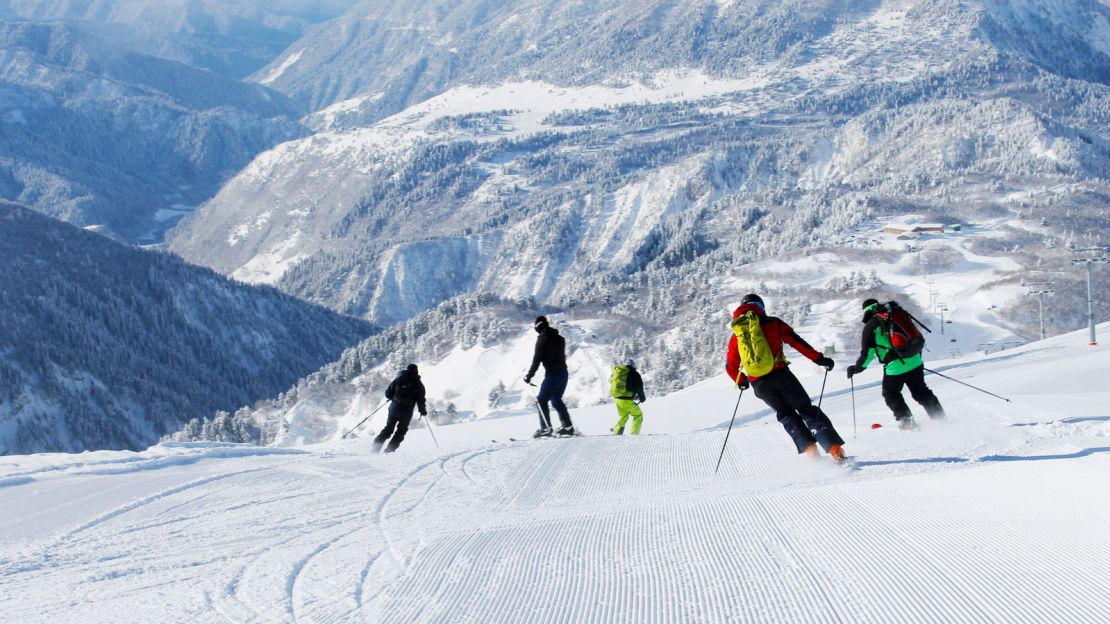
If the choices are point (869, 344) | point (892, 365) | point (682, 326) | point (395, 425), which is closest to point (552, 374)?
point (395, 425)

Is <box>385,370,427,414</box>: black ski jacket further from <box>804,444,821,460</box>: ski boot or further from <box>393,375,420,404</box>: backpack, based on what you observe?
<box>804,444,821,460</box>: ski boot

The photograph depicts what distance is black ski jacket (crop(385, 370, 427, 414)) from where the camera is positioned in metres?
16.7

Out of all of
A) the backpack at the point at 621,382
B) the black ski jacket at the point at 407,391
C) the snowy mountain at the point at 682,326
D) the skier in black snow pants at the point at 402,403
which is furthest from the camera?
the snowy mountain at the point at 682,326

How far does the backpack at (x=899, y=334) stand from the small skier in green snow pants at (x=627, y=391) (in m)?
5.56

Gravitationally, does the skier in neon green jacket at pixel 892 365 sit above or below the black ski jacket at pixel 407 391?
below

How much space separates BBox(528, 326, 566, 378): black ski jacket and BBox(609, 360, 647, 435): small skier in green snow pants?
1.00 meters

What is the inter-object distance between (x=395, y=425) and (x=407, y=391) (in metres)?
0.63

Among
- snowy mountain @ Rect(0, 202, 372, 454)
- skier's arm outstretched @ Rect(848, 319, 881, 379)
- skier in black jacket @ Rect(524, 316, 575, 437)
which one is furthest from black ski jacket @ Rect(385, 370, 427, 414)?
snowy mountain @ Rect(0, 202, 372, 454)

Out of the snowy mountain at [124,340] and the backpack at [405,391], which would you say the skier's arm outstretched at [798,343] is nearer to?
Result: the backpack at [405,391]

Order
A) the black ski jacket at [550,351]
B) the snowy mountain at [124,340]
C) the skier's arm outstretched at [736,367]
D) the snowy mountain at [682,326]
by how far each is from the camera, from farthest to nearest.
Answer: the snowy mountain at [124,340] → the snowy mountain at [682,326] → the black ski jacket at [550,351] → the skier's arm outstretched at [736,367]

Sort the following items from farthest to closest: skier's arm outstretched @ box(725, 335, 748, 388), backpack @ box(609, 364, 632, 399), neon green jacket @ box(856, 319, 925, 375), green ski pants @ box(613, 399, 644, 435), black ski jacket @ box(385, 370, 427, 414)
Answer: green ski pants @ box(613, 399, 644, 435), backpack @ box(609, 364, 632, 399), black ski jacket @ box(385, 370, 427, 414), neon green jacket @ box(856, 319, 925, 375), skier's arm outstretched @ box(725, 335, 748, 388)

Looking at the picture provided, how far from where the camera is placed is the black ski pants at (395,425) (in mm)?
Result: 16031

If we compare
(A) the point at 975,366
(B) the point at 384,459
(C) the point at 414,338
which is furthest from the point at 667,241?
(B) the point at 384,459

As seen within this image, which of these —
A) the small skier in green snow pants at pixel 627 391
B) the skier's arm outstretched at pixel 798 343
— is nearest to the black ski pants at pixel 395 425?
the small skier in green snow pants at pixel 627 391
